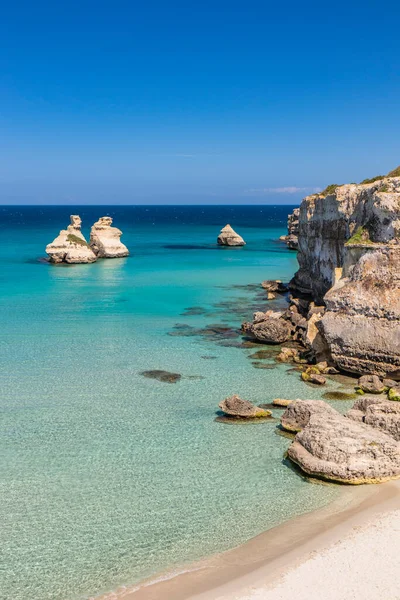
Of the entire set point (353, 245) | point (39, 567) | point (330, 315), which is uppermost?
point (353, 245)

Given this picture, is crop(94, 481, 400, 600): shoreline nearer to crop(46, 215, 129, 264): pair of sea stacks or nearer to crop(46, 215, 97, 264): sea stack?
crop(46, 215, 97, 264): sea stack

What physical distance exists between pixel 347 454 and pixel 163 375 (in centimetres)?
1012

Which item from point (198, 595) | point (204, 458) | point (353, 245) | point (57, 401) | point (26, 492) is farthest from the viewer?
point (353, 245)

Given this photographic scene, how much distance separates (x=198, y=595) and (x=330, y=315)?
45.1ft

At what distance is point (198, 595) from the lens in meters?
10.0

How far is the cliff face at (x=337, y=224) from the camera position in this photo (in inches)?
885

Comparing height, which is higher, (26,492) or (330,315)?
(330,315)

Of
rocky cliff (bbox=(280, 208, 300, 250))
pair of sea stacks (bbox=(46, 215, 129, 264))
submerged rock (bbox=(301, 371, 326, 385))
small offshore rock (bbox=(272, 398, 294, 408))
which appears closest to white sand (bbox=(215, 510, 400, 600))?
small offshore rock (bbox=(272, 398, 294, 408))

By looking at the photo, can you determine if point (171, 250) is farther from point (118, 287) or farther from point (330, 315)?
point (330, 315)

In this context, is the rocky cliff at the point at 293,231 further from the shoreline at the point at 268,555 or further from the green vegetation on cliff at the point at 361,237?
the shoreline at the point at 268,555

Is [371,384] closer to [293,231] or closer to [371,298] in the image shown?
[371,298]

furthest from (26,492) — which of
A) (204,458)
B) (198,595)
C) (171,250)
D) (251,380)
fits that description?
(171,250)

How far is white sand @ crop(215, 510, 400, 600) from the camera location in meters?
9.88

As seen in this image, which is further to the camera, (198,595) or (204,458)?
(204,458)
